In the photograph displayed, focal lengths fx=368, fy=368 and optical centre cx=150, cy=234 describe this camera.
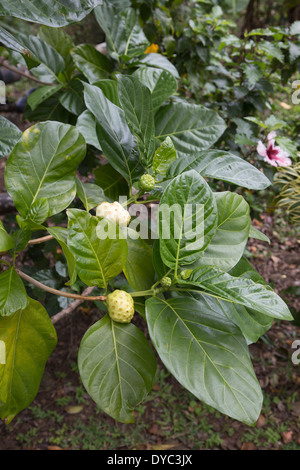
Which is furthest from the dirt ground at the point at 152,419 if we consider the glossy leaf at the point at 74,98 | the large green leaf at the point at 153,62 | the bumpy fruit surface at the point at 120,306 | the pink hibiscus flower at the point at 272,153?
the bumpy fruit surface at the point at 120,306

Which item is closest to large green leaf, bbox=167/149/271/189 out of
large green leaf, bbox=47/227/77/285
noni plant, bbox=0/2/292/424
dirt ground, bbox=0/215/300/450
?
noni plant, bbox=0/2/292/424

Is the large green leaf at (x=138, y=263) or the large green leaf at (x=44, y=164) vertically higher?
the large green leaf at (x=44, y=164)

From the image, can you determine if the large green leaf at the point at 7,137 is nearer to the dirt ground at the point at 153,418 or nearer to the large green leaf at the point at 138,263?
the large green leaf at the point at 138,263

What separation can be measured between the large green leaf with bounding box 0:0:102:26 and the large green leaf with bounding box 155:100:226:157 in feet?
1.12

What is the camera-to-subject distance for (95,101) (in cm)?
55

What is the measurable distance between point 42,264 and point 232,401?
98cm

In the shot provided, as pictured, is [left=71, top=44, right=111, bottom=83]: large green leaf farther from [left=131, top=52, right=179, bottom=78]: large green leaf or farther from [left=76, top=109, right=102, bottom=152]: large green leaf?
[left=76, top=109, right=102, bottom=152]: large green leaf

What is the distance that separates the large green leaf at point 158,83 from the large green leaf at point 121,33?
0.21m

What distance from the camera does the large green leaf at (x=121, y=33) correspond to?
3.19ft

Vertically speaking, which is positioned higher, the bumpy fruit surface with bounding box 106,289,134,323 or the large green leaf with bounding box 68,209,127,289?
the large green leaf with bounding box 68,209,127,289

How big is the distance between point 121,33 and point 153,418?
1500 millimetres

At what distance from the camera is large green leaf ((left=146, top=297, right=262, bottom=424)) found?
45 cm

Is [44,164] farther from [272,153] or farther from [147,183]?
[272,153]
